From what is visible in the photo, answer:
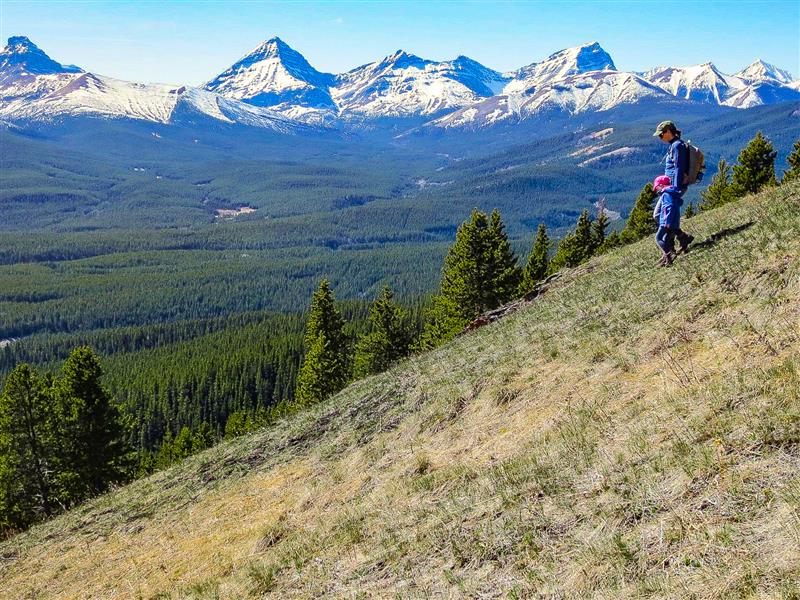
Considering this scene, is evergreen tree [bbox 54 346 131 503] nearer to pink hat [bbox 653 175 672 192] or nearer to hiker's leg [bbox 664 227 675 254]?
hiker's leg [bbox 664 227 675 254]

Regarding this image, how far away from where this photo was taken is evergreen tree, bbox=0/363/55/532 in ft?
92.3

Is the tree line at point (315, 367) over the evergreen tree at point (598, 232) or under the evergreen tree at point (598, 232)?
under

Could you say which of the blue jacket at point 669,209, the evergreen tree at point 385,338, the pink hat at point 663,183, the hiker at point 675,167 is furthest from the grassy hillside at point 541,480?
the evergreen tree at point 385,338

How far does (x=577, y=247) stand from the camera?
48.4 metres

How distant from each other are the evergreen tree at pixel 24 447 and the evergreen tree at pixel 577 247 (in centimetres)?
3565

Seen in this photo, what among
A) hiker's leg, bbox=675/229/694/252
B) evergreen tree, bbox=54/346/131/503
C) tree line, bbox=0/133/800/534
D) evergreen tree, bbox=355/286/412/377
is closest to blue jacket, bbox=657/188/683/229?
hiker's leg, bbox=675/229/694/252

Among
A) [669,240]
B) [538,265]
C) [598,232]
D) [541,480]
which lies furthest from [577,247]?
[541,480]

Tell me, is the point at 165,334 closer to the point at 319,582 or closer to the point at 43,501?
the point at 43,501

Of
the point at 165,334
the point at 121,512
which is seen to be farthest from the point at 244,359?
the point at 121,512

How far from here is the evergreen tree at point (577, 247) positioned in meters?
47.5

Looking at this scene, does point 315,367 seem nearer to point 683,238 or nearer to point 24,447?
point 24,447

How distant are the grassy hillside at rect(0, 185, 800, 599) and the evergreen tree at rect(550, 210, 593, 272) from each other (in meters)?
31.7

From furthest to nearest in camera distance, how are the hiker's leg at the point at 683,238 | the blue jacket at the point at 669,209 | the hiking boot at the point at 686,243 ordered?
the hiking boot at the point at 686,243, the hiker's leg at the point at 683,238, the blue jacket at the point at 669,209

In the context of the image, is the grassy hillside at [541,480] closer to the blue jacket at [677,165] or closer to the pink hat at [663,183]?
the blue jacket at [677,165]
